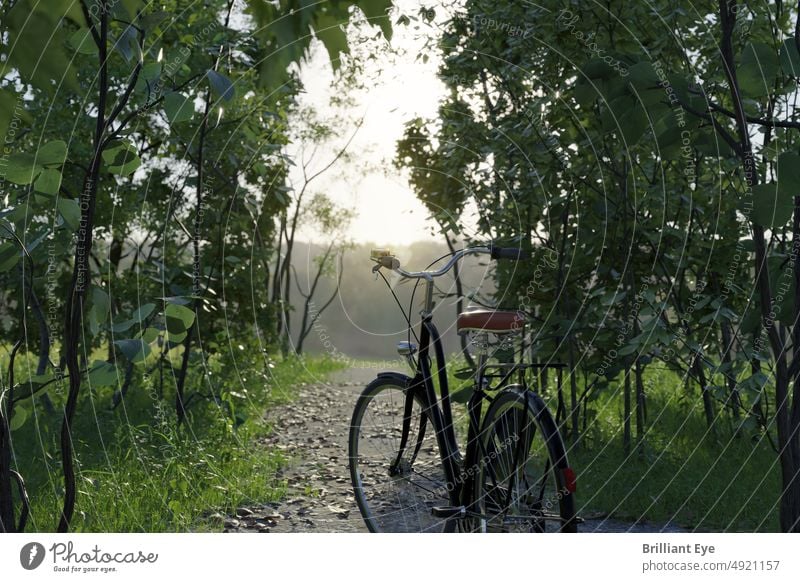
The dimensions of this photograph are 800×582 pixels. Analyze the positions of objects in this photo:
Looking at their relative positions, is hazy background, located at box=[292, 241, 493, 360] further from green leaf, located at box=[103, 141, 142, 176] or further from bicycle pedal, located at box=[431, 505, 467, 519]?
green leaf, located at box=[103, 141, 142, 176]

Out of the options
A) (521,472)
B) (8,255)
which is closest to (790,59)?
(521,472)

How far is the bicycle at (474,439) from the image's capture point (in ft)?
9.98

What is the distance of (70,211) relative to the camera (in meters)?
2.50

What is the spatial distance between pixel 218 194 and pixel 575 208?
3239mm

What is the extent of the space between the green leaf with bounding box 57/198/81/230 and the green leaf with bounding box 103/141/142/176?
0.72 feet

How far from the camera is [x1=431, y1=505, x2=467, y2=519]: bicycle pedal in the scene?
3459mm

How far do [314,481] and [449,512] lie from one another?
2078 mm

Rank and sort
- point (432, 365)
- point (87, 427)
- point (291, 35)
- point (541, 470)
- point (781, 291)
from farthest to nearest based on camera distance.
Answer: point (87, 427)
point (432, 365)
point (541, 470)
point (781, 291)
point (291, 35)

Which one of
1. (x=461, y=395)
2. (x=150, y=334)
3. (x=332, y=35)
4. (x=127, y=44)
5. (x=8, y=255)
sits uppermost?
(x=127, y=44)

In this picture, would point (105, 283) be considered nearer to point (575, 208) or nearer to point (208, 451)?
point (208, 451)

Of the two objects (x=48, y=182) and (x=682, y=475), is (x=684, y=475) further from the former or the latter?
(x=48, y=182)

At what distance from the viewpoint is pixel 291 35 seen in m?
1.44

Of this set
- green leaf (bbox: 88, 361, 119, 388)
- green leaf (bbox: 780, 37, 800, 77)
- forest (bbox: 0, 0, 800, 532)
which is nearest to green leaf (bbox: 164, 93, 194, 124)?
forest (bbox: 0, 0, 800, 532)

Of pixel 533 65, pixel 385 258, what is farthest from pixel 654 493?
pixel 533 65
